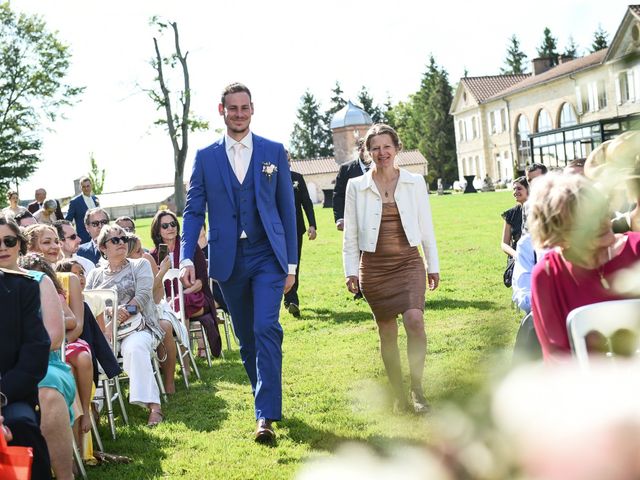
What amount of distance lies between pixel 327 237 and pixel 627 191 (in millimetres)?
26710

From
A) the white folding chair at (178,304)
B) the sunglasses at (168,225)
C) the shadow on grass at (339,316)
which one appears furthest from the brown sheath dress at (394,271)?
the shadow on grass at (339,316)

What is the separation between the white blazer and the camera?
6.16m

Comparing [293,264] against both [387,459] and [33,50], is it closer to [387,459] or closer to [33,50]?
[387,459]

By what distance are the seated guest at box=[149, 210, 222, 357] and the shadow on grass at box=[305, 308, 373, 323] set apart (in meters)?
2.17

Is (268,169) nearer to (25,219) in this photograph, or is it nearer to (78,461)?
(78,461)

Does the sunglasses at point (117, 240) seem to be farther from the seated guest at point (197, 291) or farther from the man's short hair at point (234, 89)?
the man's short hair at point (234, 89)

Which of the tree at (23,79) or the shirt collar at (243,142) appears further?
the tree at (23,79)

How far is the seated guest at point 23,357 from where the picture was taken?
4.24 metres

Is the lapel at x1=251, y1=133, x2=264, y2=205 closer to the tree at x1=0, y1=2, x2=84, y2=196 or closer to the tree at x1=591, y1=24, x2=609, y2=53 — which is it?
the tree at x1=591, y1=24, x2=609, y2=53

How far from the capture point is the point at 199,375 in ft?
28.4

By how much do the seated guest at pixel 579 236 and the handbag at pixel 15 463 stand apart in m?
2.19

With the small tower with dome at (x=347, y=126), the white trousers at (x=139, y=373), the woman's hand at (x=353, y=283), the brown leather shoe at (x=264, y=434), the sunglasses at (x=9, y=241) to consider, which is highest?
the small tower with dome at (x=347, y=126)

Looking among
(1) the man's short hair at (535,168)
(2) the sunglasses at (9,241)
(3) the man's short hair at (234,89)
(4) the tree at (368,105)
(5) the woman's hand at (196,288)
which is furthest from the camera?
(4) the tree at (368,105)

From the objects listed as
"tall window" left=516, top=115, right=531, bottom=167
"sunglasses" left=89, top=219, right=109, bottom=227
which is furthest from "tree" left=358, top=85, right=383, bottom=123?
"sunglasses" left=89, top=219, right=109, bottom=227
